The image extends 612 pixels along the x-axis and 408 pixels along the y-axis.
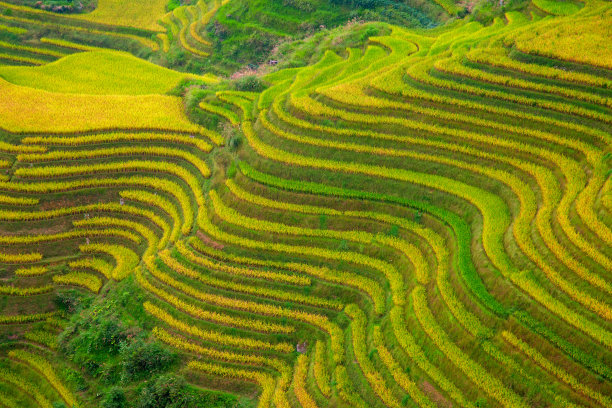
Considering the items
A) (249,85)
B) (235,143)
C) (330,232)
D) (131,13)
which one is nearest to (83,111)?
(249,85)

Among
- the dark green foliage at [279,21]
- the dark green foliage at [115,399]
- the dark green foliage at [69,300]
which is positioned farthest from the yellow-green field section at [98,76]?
the dark green foliage at [115,399]

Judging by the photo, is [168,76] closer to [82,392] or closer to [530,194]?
[82,392]

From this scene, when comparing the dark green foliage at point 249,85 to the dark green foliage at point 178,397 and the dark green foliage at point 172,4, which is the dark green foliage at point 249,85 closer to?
the dark green foliage at point 178,397

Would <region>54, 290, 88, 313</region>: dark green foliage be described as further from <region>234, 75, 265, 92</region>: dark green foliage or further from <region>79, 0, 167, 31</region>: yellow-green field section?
<region>79, 0, 167, 31</region>: yellow-green field section

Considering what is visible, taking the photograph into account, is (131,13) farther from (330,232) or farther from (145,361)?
(145,361)

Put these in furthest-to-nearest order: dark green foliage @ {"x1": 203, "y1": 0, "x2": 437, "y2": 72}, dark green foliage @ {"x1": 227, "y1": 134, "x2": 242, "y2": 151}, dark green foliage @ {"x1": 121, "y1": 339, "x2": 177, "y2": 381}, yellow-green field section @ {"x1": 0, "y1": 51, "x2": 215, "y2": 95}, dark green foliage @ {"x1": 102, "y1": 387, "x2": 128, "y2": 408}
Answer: dark green foliage @ {"x1": 203, "y1": 0, "x2": 437, "y2": 72} < yellow-green field section @ {"x1": 0, "y1": 51, "x2": 215, "y2": 95} < dark green foliage @ {"x1": 227, "y1": 134, "x2": 242, "y2": 151} < dark green foliage @ {"x1": 121, "y1": 339, "x2": 177, "y2": 381} < dark green foliage @ {"x1": 102, "y1": 387, "x2": 128, "y2": 408}

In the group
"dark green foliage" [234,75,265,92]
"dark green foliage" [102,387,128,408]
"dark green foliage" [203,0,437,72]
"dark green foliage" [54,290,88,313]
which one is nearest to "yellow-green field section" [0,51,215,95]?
"dark green foliage" [234,75,265,92]
